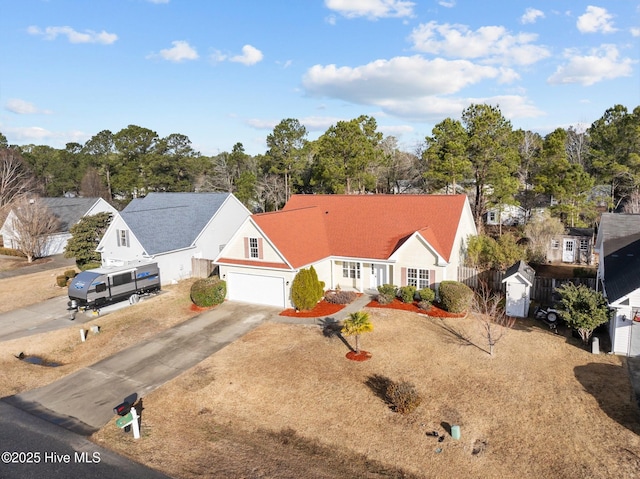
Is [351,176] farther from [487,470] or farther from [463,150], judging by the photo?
[487,470]

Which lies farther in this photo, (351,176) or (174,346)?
(351,176)

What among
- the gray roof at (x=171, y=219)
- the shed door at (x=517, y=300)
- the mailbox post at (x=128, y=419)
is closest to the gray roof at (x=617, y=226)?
the shed door at (x=517, y=300)

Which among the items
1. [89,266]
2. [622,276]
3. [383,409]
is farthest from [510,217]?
[89,266]

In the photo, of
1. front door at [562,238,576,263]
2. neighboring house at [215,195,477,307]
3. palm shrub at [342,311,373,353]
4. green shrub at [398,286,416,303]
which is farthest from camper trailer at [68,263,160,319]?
front door at [562,238,576,263]

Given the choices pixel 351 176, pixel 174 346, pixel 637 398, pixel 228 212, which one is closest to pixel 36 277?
pixel 228 212

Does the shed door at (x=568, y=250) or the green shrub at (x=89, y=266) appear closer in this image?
the shed door at (x=568, y=250)

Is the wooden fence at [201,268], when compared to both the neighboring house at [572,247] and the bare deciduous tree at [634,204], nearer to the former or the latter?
the neighboring house at [572,247]

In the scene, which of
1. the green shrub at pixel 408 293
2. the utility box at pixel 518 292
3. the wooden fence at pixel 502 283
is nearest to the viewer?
the utility box at pixel 518 292
